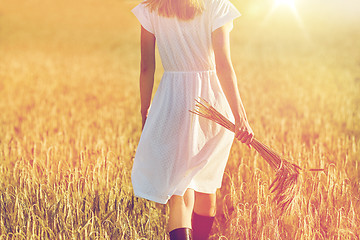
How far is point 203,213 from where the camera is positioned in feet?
8.17

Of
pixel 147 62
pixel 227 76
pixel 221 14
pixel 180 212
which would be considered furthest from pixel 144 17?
pixel 180 212

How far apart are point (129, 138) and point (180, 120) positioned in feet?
8.66

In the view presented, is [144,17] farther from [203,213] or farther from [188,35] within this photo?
[203,213]

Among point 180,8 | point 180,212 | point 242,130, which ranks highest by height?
point 180,8

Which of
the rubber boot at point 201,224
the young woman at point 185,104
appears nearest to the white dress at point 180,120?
the young woman at point 185,104

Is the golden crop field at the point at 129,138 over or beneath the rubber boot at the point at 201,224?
over

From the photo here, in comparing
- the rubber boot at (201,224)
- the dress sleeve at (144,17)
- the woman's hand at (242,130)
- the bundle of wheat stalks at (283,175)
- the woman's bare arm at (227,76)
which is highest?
the dress sleeve at (144,17)

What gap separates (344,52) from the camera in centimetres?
1280

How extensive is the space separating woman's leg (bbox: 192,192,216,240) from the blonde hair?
0.90 meters

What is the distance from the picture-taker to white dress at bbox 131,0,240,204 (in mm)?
2234

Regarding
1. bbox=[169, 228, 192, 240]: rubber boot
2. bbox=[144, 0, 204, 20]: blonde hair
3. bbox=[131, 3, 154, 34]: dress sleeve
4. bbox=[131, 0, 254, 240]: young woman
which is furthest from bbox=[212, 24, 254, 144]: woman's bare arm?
bbox=[169, 228, 192, 240]: rubber boot

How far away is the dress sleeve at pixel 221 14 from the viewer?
214cm

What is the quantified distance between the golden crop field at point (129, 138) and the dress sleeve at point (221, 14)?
1.03 m

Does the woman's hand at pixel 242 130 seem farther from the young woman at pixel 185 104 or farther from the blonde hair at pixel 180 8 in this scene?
the blonde hair at pixel 180 8
